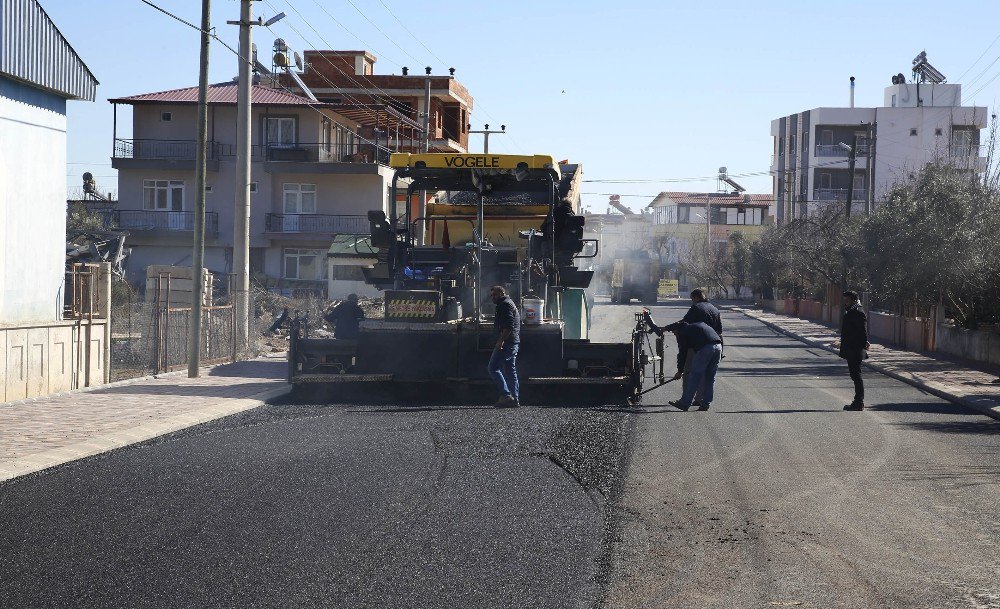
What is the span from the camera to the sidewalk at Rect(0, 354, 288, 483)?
40.1 feet

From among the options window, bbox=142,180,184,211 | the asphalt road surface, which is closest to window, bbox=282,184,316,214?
window, bbox=142,180,184,211

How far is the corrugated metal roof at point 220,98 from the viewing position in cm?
5432

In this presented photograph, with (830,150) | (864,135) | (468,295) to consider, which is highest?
(864,135)

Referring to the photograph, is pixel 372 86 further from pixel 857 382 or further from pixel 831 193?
pixel 857 382

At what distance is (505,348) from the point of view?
16.1 metres

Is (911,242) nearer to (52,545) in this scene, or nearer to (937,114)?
(52,545)

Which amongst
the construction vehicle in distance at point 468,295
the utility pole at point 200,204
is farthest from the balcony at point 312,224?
the construction vehicle in distance at point 468,295

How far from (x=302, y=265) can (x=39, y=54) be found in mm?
38682

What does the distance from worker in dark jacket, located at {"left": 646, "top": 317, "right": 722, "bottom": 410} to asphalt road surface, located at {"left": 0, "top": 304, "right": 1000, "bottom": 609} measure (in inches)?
58.5

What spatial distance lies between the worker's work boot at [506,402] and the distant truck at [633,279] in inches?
2136

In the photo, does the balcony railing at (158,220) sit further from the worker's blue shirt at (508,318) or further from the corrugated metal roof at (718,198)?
the corrugated metal roof at (718,198)

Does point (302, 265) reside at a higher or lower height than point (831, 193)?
lower

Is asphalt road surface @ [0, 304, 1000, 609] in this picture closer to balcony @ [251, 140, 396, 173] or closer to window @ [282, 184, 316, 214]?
balcony @ [251, 140, 396, 173]

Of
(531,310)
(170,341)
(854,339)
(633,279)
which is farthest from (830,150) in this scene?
(531,310)
